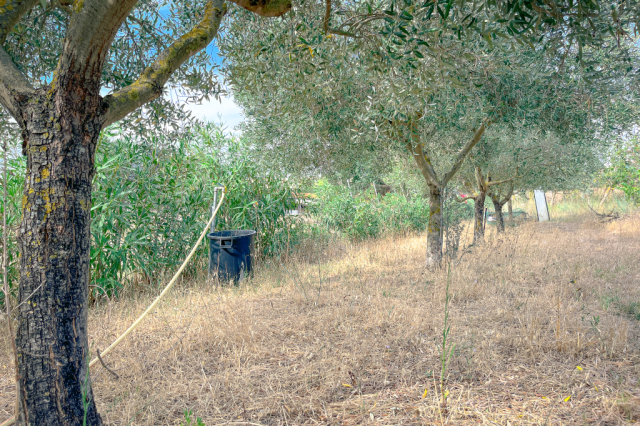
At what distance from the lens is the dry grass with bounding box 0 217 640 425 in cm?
237

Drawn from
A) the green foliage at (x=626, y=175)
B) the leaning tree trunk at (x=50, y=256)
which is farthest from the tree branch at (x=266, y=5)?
the green foliage at (x=626, y=175)

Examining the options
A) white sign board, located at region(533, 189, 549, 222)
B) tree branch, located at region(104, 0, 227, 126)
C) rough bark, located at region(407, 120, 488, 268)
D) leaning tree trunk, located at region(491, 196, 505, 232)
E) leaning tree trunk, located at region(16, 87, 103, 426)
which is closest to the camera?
leaning tree trunk, located at region(16, 87, 103, 426)

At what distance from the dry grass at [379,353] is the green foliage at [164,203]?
78 cm

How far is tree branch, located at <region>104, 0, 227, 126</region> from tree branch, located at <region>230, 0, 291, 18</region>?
368 millimetres

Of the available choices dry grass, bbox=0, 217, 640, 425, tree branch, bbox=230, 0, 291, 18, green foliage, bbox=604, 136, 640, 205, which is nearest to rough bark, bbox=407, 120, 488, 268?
dry grass, bbox=0, 217, 640, 425

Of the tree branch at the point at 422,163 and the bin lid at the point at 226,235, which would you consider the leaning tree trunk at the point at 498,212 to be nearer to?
the tree branch at the point at 422,163

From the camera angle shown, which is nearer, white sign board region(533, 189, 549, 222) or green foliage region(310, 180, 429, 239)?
green foliage region(310, 180, 429, 239)

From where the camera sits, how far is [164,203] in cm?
588

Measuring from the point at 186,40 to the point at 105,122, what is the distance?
0.81m

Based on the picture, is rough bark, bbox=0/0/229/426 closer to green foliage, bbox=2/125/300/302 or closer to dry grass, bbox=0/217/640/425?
dry grass, bbox=0/217/640/425

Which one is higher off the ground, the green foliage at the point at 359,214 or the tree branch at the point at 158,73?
the tree branch at the point at 158,73

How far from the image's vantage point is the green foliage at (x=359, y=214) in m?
11.0

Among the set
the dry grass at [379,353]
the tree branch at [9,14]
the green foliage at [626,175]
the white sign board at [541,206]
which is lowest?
the dry grass at [379,353]

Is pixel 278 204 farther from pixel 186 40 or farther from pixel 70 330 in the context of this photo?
A: pixel 70 330
